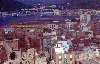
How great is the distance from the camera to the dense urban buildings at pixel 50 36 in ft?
8.07

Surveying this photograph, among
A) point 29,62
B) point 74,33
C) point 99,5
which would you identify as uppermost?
point 99,5

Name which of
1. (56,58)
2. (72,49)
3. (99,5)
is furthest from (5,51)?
(99,5)

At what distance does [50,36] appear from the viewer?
8.91ft

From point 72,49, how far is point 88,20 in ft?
1.41

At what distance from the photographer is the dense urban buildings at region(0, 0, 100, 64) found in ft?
8.07

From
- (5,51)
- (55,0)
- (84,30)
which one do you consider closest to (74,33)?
(84,30)

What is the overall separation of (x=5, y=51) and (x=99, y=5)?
120cm

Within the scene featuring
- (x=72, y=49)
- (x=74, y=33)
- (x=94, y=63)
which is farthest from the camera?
(x=74, y=33)

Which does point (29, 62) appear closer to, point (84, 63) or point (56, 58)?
point (56, 58)

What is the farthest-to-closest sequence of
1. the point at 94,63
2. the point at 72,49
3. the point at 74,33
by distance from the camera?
the point at 74,33, the point at 72,49, the point at 94,63

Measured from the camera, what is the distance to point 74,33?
8.92 ft

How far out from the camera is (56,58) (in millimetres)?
2473

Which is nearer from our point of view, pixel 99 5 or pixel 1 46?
pixel 1 46

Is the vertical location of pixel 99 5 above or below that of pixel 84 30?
above
